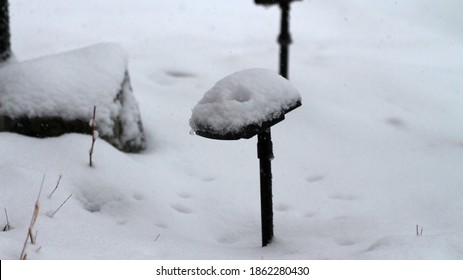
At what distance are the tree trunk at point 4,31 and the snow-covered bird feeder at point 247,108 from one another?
2416 mm

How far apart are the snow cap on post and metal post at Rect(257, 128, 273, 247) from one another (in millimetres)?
179

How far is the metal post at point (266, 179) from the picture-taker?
98.0 inches

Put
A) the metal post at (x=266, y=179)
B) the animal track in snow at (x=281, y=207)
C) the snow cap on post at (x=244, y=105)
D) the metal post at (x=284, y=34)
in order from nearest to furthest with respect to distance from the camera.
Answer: the snow cap on post at (x=244, y=105) → the metal post at (x=266, y=179) → the animal track in snow at (x=281, y=207) → the metal post at (x=284, y=34)

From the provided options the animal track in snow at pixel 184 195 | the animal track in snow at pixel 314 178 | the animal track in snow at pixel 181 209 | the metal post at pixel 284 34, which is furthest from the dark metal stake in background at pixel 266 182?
the metal post at pixel 284 34

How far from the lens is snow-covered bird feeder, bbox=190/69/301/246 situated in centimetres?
226

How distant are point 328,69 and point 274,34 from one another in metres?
1.95

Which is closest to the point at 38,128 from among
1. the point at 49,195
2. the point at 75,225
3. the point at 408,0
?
the point at 49,195

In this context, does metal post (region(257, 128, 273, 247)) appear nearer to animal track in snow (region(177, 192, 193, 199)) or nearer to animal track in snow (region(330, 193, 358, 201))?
animal track in snow (region(177, 192, 193, 199))

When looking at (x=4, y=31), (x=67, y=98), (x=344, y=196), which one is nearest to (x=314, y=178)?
(x=344, y=196)

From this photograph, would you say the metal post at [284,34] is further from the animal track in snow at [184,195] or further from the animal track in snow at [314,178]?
the animal track in snow at [184,195]

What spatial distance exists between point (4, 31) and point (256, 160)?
2.34 m

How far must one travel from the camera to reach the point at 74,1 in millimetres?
8617

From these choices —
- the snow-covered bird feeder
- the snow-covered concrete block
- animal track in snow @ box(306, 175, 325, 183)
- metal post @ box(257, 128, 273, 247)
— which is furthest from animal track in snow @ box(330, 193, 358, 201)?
the snow-covered concrete block
